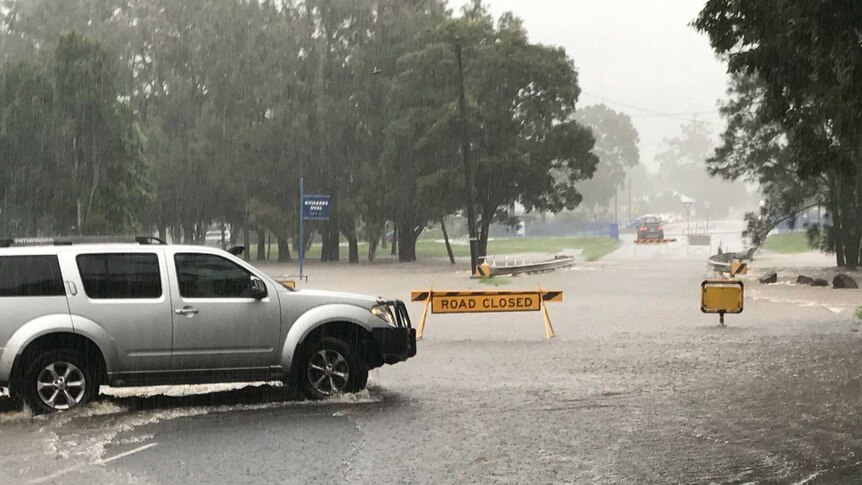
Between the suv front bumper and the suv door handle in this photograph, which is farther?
the suv front bumper

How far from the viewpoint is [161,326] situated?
10562mm

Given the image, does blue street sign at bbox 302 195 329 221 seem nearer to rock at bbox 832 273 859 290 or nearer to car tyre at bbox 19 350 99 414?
rock at bbox 832 273 859 290

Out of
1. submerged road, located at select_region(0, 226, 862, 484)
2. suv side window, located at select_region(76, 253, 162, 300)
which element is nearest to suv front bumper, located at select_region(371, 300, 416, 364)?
submerged road, located at select_region(0, 226, 862, 484)

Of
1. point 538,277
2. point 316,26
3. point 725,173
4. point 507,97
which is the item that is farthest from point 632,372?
point 316,26

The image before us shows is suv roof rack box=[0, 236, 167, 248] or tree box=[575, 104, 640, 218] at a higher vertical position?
tree box=[575, 104, 640, 218]

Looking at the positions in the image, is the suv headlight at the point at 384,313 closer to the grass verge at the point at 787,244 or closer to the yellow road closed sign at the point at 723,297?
the yellow road closed sign at the point at 723,297

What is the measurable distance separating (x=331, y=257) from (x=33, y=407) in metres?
59.7

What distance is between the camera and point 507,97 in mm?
56781

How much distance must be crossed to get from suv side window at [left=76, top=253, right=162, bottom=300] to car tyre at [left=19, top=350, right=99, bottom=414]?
0.68 meters

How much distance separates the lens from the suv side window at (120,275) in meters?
10.6

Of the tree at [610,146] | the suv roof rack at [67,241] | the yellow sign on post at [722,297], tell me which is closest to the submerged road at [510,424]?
the suv roof rack at [67,241]

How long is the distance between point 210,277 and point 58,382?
1789 millimetres

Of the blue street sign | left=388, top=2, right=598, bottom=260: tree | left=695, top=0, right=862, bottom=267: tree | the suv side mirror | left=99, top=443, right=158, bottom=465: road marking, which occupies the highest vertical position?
left=388, top=2, right=598, bottom=260: tree

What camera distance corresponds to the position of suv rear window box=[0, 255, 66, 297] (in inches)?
410
